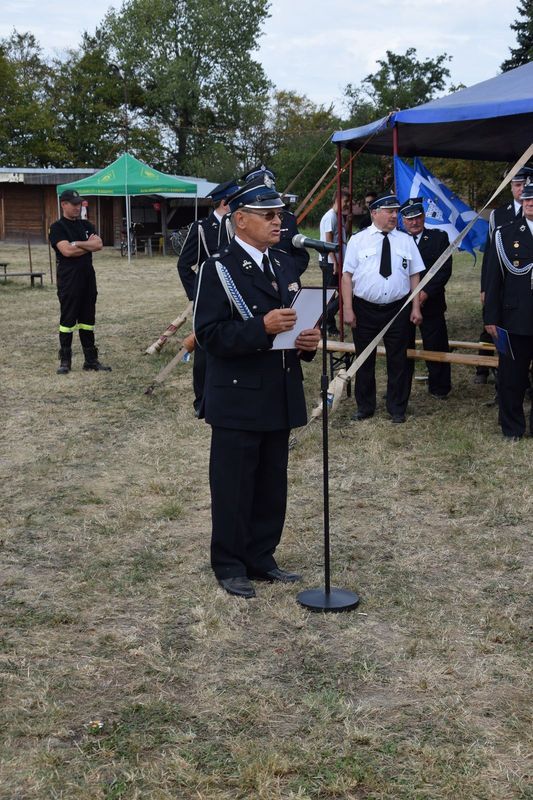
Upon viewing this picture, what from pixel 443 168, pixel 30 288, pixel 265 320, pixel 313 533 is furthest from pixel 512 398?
pixel 443 168

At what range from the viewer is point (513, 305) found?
22.7 ft

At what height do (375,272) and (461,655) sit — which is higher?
(375,272)

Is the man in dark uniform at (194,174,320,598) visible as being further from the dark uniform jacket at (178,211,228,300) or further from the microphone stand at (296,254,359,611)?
the dark uniform jacket at (178,211,228,300)

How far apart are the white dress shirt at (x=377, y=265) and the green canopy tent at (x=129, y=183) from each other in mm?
18647

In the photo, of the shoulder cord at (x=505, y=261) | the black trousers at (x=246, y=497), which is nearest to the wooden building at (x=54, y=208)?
the shoulder cord at (x=505, y=261)

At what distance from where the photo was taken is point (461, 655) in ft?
12.5

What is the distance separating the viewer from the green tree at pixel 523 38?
4444cm

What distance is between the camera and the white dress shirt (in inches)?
294

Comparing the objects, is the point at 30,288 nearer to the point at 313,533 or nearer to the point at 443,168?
the point at 443,168

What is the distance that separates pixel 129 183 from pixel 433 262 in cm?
1841

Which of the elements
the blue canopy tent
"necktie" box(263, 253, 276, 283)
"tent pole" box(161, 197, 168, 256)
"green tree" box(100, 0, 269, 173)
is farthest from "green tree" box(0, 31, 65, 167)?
"necktie" box(263, 253, 276, 283)

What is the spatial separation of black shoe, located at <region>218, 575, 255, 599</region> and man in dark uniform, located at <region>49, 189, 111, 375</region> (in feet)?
18.7

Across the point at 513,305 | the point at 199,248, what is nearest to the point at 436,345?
the point at 513,305

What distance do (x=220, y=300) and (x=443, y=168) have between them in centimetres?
2364
